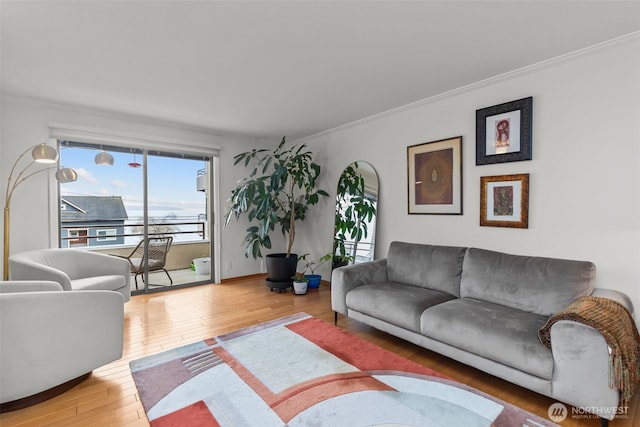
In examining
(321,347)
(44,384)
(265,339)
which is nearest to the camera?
(44,384)

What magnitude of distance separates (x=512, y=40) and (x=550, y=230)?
1.51 meters

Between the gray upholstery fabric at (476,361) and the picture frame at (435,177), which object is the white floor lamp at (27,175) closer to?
the gray upholstery fabric at (476,361)

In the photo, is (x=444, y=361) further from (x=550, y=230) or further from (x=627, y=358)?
(x=550, y=230)

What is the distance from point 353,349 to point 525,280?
1443 mm

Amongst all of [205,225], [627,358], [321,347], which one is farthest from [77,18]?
[205,225]

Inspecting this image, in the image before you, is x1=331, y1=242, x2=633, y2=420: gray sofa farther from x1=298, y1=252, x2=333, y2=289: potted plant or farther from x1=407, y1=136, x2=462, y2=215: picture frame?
x1=298, y1=252, x2=333, y2=289: potted plant

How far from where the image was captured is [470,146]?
3.03 meters

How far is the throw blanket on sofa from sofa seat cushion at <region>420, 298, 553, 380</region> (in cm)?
11

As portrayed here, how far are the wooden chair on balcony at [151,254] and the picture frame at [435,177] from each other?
146 inches

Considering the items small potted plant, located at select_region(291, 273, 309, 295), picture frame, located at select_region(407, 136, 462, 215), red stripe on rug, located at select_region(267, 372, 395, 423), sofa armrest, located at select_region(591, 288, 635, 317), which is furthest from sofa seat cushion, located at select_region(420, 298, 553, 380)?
small potted plant, located at select_region(291, 273, 309, 295)

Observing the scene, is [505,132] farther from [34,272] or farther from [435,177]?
[34,272]

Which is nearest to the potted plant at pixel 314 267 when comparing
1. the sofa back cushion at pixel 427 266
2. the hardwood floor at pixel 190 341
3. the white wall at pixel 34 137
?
the hardwood floor at pixel 190 341

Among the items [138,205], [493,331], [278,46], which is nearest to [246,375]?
[493,331]

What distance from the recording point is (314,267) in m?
4.98
